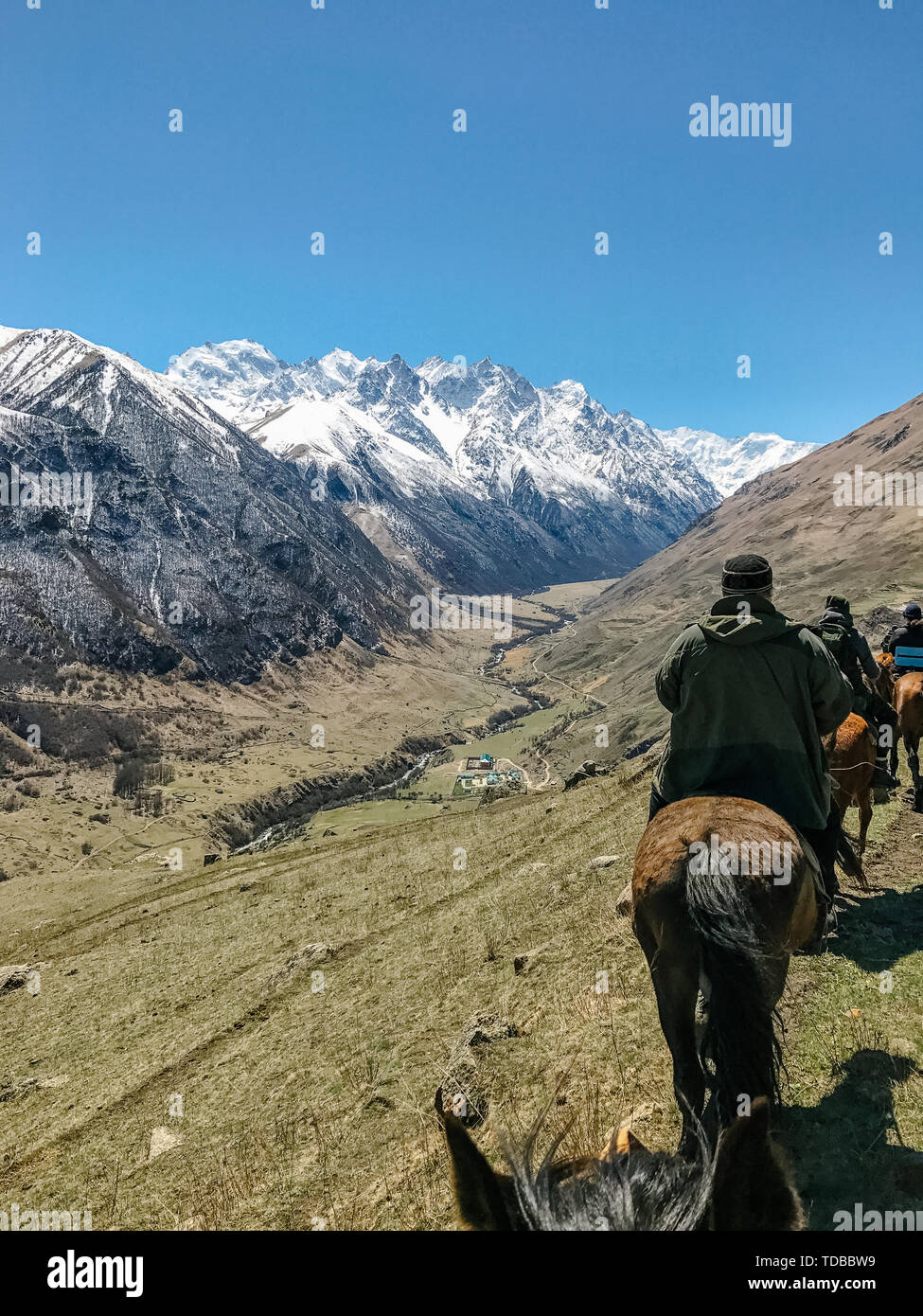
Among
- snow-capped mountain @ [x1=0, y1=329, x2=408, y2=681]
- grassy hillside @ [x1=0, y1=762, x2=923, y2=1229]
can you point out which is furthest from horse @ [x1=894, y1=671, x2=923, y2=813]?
snow-capped mountain @ [x1=0, y1=329, x2=408, y2=681]

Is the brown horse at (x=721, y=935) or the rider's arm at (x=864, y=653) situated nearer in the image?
the brown horse at (x=721, y=935)

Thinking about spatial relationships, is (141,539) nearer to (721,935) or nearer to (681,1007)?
(681,1007)

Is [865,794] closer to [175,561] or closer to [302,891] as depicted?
[302,891]

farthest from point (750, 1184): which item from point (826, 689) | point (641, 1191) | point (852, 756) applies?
point (852, 756)

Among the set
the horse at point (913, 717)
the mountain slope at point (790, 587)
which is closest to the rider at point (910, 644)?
the horse at point (913, 717)

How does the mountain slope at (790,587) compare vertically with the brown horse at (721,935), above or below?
above

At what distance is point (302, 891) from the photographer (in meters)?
21.8

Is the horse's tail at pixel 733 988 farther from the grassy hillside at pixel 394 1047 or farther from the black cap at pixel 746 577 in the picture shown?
the black cap at pixel 746 577

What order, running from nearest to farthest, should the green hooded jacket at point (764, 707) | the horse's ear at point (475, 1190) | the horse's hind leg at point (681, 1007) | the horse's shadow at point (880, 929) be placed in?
the horse's ear at point (475, 1190)
the horse's hind leg at point (681, 1007)
the green hooded jacket at point (764, 707)
the horse's shadow at point (880, 929)

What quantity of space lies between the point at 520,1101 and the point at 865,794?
7730 mm

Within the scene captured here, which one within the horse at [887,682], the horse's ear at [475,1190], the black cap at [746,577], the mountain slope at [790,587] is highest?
the mountain slope at [790,587]

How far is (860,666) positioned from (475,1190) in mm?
10698

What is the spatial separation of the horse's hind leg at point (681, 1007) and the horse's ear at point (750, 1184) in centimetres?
140

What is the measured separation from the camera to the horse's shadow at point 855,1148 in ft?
16.5
